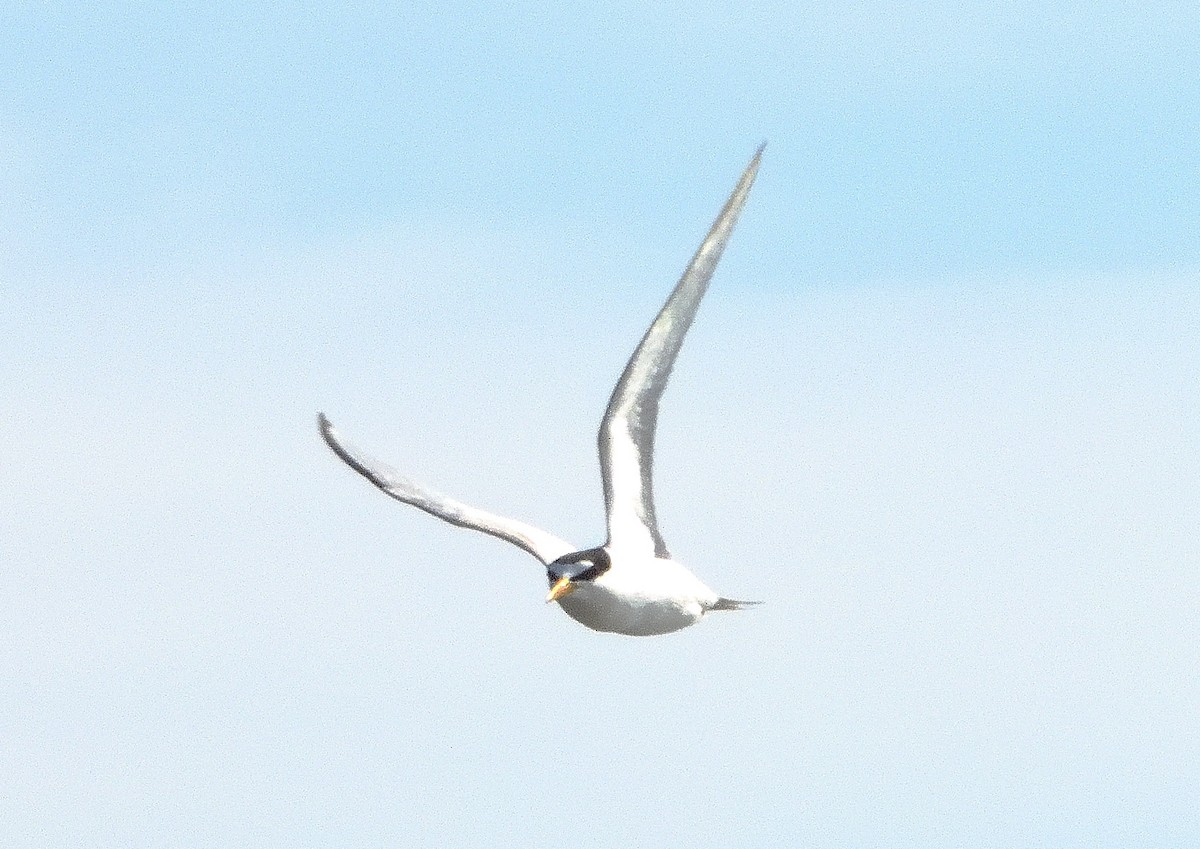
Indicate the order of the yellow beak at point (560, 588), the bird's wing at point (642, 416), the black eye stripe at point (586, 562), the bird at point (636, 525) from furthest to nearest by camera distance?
1. the bird's wing at point (642, 416)
2. the bird at point (636, 525)
3. the black eye stripe at point (586, 562)
4. the yellow beak at point (560, 588)

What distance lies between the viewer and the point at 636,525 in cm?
Result: 2445

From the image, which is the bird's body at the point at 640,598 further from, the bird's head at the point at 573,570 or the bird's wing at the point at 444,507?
the bird's wing at the point at 444,507

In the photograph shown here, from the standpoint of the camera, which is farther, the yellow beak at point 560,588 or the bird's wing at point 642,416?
the bird's wing at point 642,416

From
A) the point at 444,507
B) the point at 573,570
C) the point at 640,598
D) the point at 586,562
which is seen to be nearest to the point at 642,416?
Result: the point at 640,598

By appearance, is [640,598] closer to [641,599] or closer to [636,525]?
[641,599]

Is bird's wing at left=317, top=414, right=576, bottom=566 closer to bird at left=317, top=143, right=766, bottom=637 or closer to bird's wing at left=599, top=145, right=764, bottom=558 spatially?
bird at left=317, top=143, right=766, bottom=637

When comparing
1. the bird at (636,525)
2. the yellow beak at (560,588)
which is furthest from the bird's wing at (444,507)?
the yellow beak at (560,588)

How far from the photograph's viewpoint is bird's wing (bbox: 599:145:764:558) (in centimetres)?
2300

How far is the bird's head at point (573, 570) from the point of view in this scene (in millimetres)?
22281

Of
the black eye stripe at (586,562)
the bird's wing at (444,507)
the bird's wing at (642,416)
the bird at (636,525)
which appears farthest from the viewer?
the bird's wing at (444,507)

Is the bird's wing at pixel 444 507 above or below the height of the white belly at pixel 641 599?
above

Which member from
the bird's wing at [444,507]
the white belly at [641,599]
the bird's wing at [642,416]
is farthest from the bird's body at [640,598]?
the bird's wing at [444,507]

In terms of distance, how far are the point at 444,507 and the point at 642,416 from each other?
3.07 metres

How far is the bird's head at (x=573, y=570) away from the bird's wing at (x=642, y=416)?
4.09 feet
